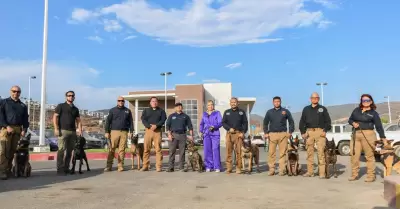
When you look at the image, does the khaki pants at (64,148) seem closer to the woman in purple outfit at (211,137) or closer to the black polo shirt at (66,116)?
the black polo shirt at (66,116)

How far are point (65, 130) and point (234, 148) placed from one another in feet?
14.6

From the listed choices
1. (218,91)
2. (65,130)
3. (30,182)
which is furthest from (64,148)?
(218,91)

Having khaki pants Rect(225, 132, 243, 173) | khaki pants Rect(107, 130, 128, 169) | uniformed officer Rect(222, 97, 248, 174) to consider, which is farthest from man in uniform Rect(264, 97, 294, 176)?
khaki pants Rect(107, 130, 128, 169)

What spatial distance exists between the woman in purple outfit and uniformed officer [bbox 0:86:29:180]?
4.71 m

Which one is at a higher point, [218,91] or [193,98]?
[218,91]

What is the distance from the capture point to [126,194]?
6363 mm

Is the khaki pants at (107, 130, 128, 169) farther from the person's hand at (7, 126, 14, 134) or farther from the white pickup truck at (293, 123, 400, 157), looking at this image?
the white pickup truck at (293, 123, 400, 157)

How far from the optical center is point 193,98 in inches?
2258

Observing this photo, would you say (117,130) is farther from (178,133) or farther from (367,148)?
(367,148)

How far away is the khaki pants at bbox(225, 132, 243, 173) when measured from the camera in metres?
9.82

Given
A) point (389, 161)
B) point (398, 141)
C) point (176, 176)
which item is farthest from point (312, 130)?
point (398, 141)

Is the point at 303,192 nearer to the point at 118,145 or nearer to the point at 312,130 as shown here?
the point at 312,130

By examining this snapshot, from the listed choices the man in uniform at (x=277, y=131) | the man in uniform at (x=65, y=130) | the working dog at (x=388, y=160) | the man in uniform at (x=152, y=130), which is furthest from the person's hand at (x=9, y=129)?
the working dog at (x=388, y=160)

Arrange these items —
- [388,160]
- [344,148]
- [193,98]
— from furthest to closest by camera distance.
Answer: [193,98], [344,148], [388,160]
